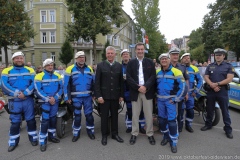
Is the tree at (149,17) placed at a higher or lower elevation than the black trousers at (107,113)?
higher

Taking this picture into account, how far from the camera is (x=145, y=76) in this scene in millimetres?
4164

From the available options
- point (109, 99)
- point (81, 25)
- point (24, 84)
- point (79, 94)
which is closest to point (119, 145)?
point (109, 99)

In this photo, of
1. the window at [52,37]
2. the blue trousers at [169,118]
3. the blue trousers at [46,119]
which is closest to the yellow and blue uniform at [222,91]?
the blue trousers at [169,118]

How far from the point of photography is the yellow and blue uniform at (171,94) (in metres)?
3.91

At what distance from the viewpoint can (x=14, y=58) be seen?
3967 millimetres

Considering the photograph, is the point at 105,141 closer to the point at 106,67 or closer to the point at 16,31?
the point at 106,67

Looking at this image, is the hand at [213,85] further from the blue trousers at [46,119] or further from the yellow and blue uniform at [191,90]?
the blue trousers at [46,119]

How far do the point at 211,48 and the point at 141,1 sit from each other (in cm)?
1818

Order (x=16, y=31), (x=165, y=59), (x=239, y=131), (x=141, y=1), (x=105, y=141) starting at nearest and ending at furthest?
(x=165, y=59) < (x=105, y=141) < (x=239, y=131) < (x=16, y=31) < (x=141, y=1)

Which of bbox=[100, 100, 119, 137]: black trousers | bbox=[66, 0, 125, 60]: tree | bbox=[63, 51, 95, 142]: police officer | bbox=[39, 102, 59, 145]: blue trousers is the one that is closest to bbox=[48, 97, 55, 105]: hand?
bbox=[39, 102, 59, 145]: blue trousers

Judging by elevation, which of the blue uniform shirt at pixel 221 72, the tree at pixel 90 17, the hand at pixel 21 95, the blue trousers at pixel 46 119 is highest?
the tree at pixel 90 17

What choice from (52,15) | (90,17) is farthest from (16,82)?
(52,15)

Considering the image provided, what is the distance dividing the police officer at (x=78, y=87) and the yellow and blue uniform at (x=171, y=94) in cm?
156

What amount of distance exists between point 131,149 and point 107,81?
1.46 m
